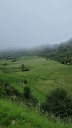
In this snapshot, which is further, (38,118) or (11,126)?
(38,118)

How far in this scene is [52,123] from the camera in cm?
1341

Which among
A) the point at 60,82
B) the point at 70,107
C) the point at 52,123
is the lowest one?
the point at 60,82

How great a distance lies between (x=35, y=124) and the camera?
41.7ft

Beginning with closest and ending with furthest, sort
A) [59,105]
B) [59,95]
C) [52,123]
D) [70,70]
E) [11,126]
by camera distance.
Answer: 1. [11,126]
2. [52,123]
3. [59,105]
4. [59,95]
5. [70,70]

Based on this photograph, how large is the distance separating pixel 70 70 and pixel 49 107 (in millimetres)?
124745

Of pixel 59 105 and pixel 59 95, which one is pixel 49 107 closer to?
pixel 59 105

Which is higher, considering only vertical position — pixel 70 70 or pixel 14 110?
pixel 14 110

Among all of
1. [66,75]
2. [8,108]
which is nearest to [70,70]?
[66,75]

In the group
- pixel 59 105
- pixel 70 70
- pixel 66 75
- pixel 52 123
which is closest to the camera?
pixel 52 123

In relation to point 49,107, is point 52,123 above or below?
above

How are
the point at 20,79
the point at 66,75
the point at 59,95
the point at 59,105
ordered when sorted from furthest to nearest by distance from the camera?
1. the point at 66,75
2. the point at 20,79
3. the point at 59,95
4. the point at 59,105

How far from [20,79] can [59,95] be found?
268ft

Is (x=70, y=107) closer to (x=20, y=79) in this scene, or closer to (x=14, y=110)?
(x=14, y=110)

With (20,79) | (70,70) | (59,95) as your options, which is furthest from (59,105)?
(70,70)
